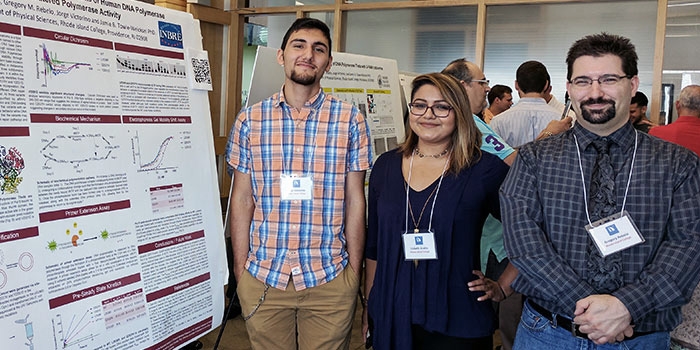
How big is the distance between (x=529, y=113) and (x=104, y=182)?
2.37 metres

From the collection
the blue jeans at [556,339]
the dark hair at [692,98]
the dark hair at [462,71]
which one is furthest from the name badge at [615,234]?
the dark hair at [692,98]

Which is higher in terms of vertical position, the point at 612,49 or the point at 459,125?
the point at 612,49

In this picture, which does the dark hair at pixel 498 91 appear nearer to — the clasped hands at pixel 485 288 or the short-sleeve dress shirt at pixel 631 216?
the clasped hands at pixel 485 288

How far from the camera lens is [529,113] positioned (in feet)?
10.9

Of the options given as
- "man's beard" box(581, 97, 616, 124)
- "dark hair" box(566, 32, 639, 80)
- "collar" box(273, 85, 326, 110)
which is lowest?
"man's beard" box(581, 97, 616, 124)

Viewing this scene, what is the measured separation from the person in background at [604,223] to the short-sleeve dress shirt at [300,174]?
0.72m

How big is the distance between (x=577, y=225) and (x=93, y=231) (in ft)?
4.62

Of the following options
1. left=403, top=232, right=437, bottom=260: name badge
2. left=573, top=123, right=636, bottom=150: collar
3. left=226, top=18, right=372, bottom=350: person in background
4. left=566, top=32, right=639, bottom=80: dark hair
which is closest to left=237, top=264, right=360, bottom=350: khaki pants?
left=226, top=18, right=372, bottom=350: person in background

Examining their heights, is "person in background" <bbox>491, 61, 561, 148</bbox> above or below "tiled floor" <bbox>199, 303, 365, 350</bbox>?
above

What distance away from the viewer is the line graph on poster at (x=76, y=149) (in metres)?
1.64

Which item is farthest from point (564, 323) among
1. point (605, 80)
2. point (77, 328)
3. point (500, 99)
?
point (500, 99)

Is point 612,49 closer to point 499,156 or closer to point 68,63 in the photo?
point 499,156

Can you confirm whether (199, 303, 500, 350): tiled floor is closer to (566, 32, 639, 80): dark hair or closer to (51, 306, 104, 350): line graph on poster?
(51, 306, 104, 350): line graph on poster

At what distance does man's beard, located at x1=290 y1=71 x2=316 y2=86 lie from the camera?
6.89ft
